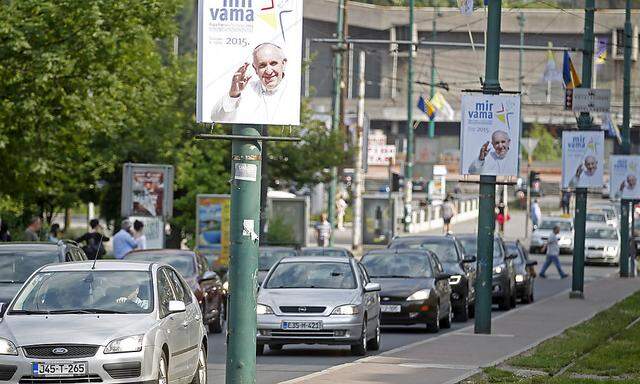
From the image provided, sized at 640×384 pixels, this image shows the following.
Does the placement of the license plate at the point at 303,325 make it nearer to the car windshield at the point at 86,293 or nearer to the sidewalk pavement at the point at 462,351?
the sidewalk pavement at the point at 462,351

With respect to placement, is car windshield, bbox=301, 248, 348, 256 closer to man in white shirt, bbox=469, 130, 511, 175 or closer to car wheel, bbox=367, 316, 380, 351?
man in white shirt, bbox=469, 130, 511, 175

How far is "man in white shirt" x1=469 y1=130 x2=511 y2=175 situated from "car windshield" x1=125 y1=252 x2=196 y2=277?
5368 mm

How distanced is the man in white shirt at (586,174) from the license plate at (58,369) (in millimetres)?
23832

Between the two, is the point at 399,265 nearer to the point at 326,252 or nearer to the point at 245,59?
the point at 326,252

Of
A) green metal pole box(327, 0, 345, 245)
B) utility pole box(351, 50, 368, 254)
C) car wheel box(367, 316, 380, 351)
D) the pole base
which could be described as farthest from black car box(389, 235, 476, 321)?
utility pole box(351, 50, 368, 254)

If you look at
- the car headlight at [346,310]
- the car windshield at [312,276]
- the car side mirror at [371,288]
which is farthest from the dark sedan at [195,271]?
the car headlight at [346,310]

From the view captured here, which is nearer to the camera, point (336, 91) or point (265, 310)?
point (265, 310)

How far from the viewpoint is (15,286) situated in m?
18.8

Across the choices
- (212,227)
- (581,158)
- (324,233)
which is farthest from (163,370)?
(324,233)

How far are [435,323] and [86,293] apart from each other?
43.1 feet

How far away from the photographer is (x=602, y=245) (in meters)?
58.2

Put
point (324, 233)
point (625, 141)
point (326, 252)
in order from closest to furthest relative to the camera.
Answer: point (326, 252)
point (625, 141)
point (324, 233)

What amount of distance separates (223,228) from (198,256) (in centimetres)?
1122

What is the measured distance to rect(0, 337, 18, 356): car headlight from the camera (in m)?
12.9
